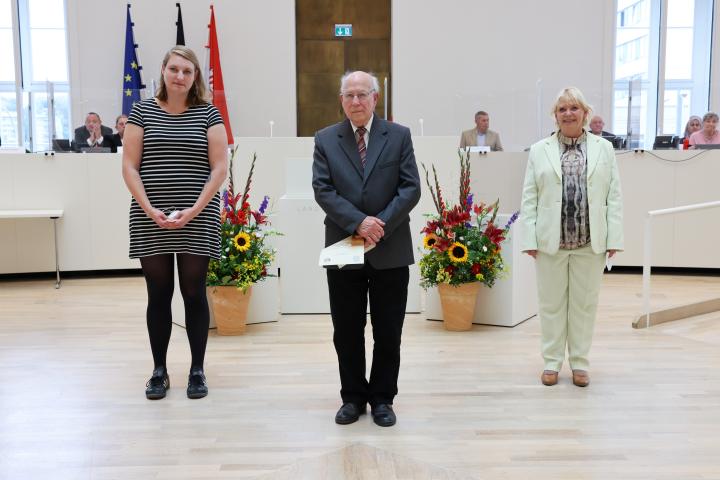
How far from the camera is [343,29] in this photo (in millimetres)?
9953

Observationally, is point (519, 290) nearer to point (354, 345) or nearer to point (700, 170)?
point (354, 345)

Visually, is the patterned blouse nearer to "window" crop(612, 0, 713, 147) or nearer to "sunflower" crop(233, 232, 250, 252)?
"sunflower" crop(233, 232, 250, 252)

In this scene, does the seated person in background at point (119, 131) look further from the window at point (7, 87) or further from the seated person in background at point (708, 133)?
the seated person in background at point (708, 133)

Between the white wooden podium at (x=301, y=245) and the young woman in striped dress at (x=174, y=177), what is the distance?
6.06 ft

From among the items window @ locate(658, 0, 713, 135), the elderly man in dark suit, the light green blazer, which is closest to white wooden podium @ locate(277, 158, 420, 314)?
the light green blazer

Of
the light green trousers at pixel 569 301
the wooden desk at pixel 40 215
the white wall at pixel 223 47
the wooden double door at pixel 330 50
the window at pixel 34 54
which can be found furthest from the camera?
the window at pixel 34 54

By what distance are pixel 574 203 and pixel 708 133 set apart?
5.62m

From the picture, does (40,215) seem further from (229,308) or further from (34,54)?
(34,54)

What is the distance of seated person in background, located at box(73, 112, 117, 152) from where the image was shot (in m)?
7.39

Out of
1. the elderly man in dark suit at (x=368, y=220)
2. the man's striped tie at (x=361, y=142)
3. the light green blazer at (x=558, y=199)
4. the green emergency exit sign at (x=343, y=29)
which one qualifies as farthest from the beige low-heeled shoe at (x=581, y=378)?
the green emergency exit sign at (x=343, y=29)

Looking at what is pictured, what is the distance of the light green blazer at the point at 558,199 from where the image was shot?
3.32 meters

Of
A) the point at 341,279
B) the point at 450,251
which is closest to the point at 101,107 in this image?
the point at 450,251

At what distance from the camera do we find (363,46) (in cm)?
1008

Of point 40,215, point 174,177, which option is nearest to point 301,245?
point 174,177
